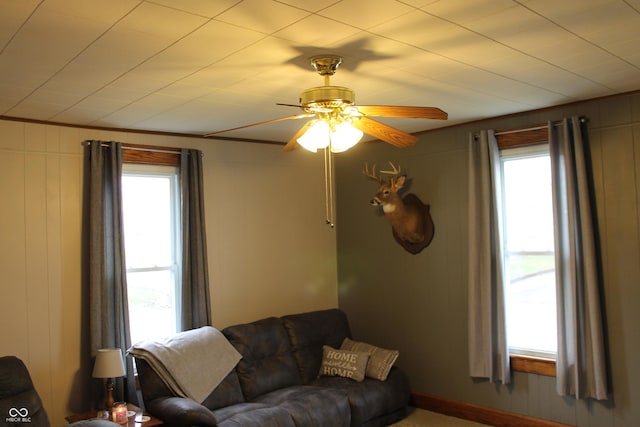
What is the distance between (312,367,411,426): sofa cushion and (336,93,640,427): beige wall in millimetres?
466

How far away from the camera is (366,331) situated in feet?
19.5

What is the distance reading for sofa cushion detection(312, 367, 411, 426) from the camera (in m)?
4.64

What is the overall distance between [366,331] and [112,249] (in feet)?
8.86

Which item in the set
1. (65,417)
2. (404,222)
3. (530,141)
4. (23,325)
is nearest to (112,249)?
(23,325)

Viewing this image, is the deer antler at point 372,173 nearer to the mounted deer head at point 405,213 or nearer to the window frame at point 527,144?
the mounted deer head at point 405,213

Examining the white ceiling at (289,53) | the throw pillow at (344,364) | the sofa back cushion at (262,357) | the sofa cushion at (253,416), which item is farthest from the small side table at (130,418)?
the white ceiling at (289,53)

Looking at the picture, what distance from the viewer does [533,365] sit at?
15.2ft

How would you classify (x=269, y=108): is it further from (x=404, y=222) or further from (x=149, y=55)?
(x=404, y=222)

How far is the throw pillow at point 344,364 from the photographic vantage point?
498cm

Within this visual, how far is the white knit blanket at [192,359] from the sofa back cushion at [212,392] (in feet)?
0.10

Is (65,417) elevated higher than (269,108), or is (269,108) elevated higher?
(269,108)

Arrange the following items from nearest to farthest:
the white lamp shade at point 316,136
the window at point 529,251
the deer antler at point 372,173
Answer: the white lamp shade at point 316,136, the window at point 529,251, the deer antler at point 372,173

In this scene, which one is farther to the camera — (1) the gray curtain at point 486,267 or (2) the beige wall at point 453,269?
(1) the gray curtain at point 486,267

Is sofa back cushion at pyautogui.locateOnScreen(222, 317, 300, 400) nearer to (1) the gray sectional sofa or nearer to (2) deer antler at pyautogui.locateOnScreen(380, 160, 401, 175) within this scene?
(1) the gray sectional sofa
